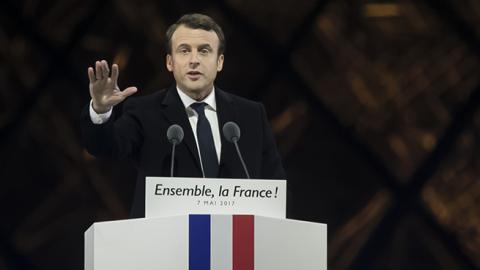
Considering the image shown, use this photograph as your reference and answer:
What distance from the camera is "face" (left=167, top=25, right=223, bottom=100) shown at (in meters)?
3.56

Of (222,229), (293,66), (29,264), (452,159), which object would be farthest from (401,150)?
(222,229)

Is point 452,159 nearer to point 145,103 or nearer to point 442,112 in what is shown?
point 442,112

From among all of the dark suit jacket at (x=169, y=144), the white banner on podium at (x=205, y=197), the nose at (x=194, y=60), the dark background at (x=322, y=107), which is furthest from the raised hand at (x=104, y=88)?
the dark background at (x=322, y=107)

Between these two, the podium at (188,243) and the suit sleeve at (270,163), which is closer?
the podium at (188,243)

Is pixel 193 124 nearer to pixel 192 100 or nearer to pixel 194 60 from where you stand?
pixel 192 100

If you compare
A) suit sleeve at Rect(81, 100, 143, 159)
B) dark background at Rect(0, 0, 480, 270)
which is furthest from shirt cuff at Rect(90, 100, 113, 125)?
dark background at Rect(0, 0, 480, 270)

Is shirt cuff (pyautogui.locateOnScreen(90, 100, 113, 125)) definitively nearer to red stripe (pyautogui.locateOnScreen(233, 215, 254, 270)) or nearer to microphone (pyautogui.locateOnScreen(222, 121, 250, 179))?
microphone (pyautogui.locateOnScreen(222, 121, 250, 179))

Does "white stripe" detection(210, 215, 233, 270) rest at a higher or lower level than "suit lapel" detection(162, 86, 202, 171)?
lower

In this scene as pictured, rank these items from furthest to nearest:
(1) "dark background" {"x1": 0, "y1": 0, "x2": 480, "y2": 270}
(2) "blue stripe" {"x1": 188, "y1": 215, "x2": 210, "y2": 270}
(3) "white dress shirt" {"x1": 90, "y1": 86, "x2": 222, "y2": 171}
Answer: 1. (1) "dark background" {"x1": 0, "y1": 0, "x2": 480, "y2": 270}
2. (3) "white dress shirt" {"x1": 90, "y1": 86, "x2": 222, "y2": 171}
3. (2) "blue stripe" {"x1": 188, "y1": 215, "x2": 210, "y2": 270}

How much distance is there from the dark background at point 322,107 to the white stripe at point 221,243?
2.76m

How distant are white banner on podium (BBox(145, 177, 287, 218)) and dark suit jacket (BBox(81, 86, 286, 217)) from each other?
46 cm

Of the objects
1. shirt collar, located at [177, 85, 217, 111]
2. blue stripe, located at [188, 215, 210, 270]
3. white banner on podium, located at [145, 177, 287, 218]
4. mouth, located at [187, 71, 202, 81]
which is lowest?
blue stripe, located at [188, 215, 210, 270]

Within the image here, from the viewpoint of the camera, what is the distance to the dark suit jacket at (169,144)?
343cm

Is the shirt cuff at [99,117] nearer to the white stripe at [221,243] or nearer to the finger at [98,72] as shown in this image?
the finger at [98,72]
